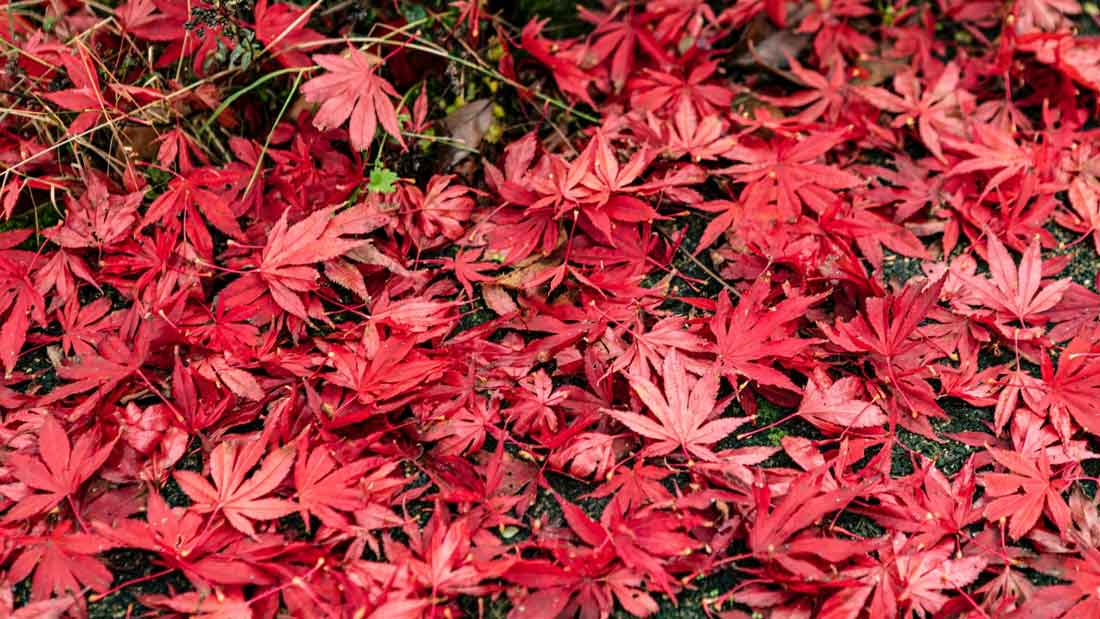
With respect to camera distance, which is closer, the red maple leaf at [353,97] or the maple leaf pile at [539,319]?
the maple leaf pile at [539,319]

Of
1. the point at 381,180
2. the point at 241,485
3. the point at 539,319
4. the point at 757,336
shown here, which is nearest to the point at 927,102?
the point at 757,336

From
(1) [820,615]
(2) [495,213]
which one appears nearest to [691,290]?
(2) [495,213]

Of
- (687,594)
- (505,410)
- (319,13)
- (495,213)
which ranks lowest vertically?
(687,594)

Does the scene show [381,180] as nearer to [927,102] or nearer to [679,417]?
[679,417]

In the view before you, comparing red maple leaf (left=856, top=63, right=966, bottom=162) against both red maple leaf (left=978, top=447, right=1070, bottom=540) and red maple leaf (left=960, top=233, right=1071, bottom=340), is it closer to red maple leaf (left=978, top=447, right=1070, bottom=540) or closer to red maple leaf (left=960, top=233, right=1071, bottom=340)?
red maple leaf (left=960, top=233, right=1071, bottom=340)

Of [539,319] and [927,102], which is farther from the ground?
[927,102]

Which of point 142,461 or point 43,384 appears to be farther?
point 43,384

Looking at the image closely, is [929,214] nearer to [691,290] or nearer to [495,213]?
[691,290]

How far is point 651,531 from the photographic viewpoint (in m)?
1.31

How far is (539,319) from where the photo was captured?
1583 millimetres

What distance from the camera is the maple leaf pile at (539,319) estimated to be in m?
1.30

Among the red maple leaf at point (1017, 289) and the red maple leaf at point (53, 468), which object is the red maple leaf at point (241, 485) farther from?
the red maple leaf at point (1017, 289)

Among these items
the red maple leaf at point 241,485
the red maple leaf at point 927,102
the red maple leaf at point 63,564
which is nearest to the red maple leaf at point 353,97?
the red maple leaf at point 241,485

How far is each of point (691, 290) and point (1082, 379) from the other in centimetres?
68
